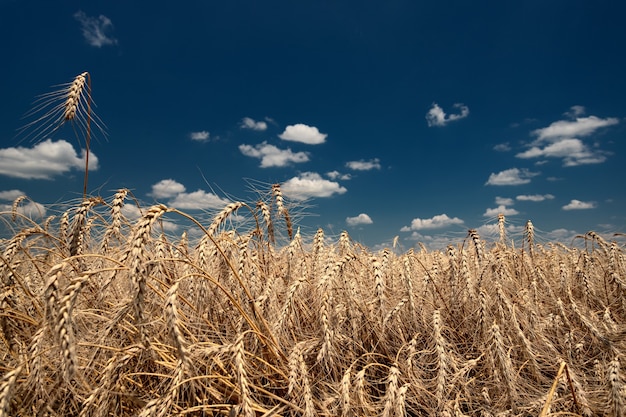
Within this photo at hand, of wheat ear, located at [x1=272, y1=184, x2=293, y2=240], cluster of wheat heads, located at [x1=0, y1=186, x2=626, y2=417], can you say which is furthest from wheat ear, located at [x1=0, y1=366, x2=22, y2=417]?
wheat ear, located at [x1=272, y1=184, x2=293, y2=240]

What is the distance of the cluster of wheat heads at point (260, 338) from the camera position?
2115mm

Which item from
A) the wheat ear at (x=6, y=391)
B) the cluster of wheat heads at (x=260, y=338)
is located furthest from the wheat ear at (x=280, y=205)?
the wheat ear at (x=6, y=391)

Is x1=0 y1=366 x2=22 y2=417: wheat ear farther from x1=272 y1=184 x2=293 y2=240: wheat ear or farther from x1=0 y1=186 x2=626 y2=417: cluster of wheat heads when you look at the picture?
x1=272 y1=184 x2=293 y2=240: wheat ear

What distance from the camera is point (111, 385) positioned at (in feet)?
7.14

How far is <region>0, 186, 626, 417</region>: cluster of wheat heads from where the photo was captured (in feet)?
6.94

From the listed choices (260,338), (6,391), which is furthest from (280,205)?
(6,391)

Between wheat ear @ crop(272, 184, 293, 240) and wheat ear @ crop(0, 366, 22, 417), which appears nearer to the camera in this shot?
wheat ear @ crop(0, 366, 22, 417)

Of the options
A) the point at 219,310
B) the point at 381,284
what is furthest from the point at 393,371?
the point at 219,310

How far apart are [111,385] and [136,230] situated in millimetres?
947

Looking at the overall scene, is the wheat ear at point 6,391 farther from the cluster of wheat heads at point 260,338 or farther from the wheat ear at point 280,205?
the wheat ear at point 280,205

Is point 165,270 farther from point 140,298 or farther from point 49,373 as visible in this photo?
point 140,298

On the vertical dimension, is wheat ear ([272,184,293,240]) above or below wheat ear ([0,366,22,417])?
above

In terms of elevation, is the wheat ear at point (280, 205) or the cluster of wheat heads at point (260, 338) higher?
the wheat ear at point (280, 205)

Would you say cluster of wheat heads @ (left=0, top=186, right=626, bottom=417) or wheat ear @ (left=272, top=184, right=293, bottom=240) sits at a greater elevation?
wheat ear @ (left=272, top=184, right=293, bottom=240)
